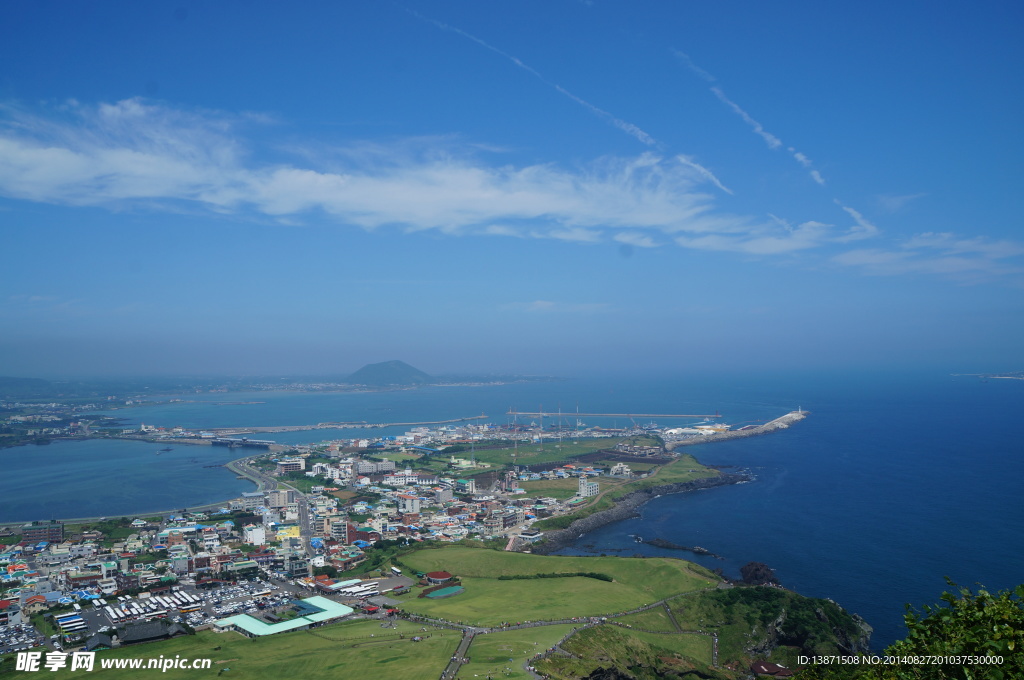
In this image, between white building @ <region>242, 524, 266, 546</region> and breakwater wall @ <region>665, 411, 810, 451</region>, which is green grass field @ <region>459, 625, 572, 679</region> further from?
breakwater wall @ <region>665, 411, 810, 451</region>

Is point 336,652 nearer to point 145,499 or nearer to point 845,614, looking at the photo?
point 845,614

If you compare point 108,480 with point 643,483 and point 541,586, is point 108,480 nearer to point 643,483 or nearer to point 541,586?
point 541,586

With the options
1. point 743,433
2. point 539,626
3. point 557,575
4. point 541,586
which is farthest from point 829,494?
point 743,433

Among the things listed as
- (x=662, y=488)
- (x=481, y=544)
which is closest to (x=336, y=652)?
(x=481, y=544)

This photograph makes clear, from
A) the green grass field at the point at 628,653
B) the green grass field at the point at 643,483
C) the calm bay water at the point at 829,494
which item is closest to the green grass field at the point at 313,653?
the green grass field at the point at 628,653

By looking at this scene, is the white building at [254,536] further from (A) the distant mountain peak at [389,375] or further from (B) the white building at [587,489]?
(A) the distant mountain peak at [389,375]

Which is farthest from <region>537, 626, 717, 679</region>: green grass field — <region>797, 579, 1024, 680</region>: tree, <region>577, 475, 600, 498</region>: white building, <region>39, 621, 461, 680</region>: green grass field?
<region>577, 475, 600, 498</region>: white building

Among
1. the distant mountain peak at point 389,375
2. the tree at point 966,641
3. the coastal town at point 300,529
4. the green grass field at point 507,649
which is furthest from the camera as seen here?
the distant mountain peak at point 389,375
